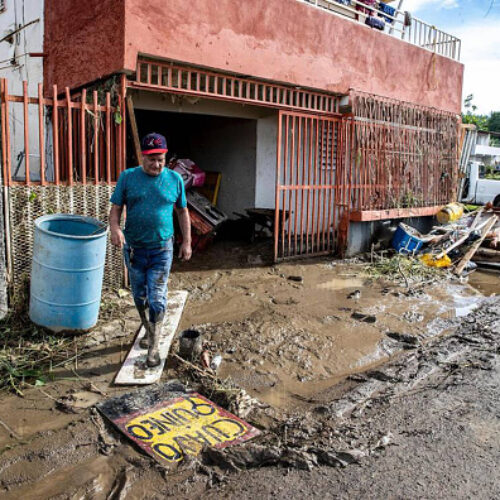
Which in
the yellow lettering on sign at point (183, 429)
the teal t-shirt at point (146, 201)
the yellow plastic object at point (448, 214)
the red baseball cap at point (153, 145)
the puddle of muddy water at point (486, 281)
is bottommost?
the yellow lettering on sign at point (183, 429)

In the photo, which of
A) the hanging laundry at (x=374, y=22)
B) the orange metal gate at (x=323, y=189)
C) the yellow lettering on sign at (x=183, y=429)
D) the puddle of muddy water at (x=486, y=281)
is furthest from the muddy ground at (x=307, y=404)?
the hanging laundry at (x=374, y=22)

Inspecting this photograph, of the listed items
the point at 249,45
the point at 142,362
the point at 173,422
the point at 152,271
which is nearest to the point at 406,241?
the point at 249,45

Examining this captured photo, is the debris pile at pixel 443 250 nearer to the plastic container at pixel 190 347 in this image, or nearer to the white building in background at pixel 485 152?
the plastic container at pixel 190 347

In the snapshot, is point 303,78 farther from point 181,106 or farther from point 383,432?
point 383,432

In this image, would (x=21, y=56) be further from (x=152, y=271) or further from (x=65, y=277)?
(x=152, y=271)

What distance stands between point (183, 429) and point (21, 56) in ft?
30.0

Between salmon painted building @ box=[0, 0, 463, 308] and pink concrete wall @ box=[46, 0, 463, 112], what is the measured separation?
0.02 meters

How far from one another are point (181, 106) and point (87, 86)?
5.88 ft

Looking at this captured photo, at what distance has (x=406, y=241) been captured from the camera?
9109 millimetres

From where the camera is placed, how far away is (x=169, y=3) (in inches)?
241

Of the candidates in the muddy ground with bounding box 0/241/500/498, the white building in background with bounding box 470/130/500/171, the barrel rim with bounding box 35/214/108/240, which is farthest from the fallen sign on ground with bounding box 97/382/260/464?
the white building in background with bounding box 470/130/500/171

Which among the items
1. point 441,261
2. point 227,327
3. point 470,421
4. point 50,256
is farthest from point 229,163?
point 470,421

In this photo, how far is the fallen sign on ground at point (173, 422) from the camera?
3039 millimetres

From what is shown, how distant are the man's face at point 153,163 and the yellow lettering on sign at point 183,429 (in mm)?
1887
